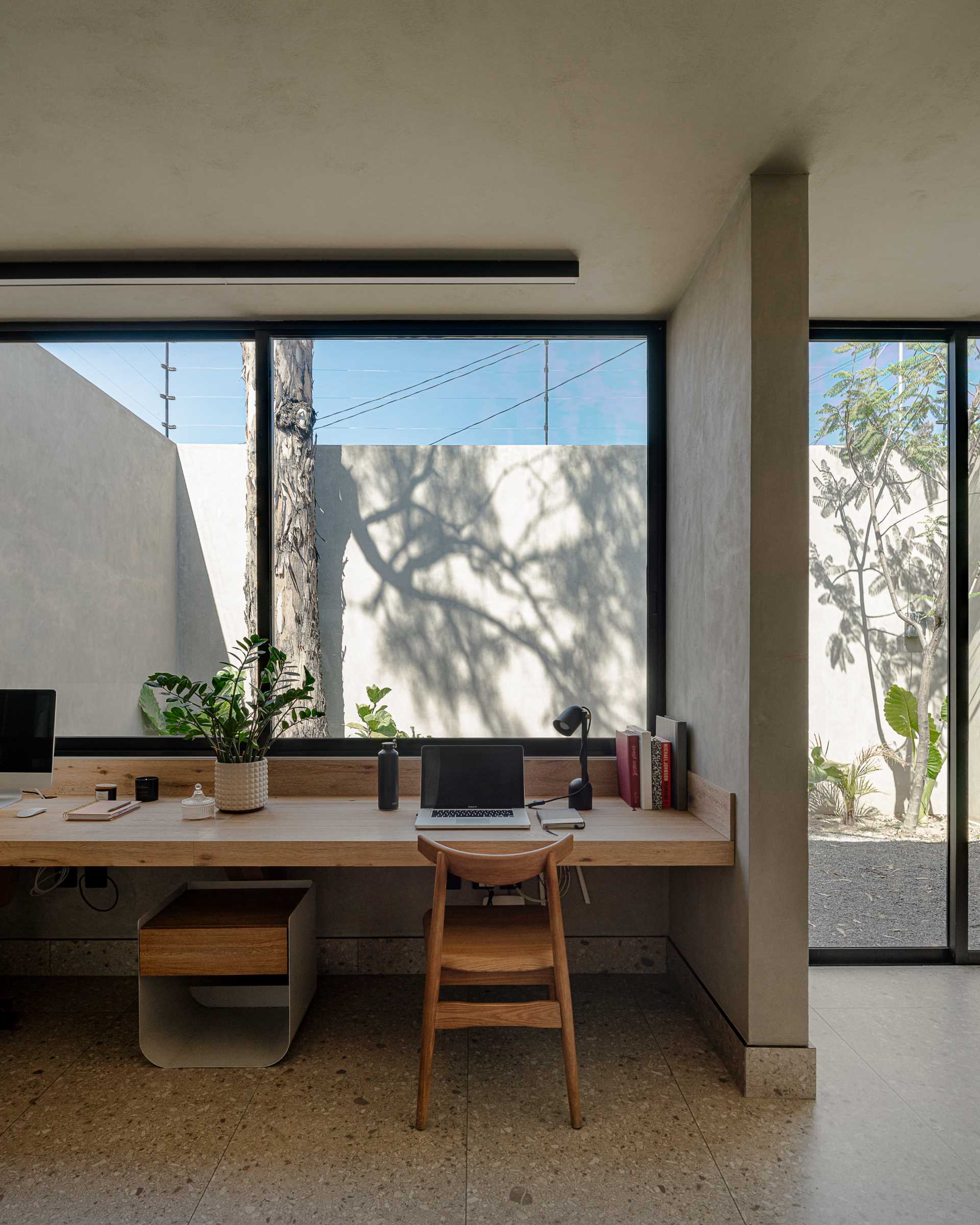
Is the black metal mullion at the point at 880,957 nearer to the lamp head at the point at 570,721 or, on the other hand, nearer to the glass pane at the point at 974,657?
the glass pane at the point at 974,657

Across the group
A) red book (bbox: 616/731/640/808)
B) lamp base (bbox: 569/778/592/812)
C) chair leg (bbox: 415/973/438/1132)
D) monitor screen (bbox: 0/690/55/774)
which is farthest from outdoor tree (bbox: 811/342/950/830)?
monitor screen (bbox: 0/690/55/774)

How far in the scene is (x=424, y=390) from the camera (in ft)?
11.0

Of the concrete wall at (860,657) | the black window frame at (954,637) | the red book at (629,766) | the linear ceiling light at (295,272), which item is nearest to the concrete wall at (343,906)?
the red book at (629,766)

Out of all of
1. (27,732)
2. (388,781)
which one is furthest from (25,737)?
(388,781)

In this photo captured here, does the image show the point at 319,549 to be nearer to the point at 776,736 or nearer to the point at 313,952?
the point at 313,952

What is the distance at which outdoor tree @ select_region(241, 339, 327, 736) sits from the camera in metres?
3.31

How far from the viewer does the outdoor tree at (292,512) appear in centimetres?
331

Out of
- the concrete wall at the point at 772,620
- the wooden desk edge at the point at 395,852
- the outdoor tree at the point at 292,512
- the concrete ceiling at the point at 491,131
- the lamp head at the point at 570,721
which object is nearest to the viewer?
the concrete ceiling at the point at 491,131

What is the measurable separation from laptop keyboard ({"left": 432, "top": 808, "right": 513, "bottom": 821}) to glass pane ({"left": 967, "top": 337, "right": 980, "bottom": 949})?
2.10 m

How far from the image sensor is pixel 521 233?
2.55 metres

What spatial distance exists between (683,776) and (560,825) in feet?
1.88

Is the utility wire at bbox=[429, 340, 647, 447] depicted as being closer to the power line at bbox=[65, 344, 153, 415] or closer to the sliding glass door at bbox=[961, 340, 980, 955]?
the power line at bbox=[65, 344, 153, 415]

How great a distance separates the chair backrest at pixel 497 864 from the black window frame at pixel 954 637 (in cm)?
181

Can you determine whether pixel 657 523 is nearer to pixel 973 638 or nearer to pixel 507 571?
pixel 507 571
